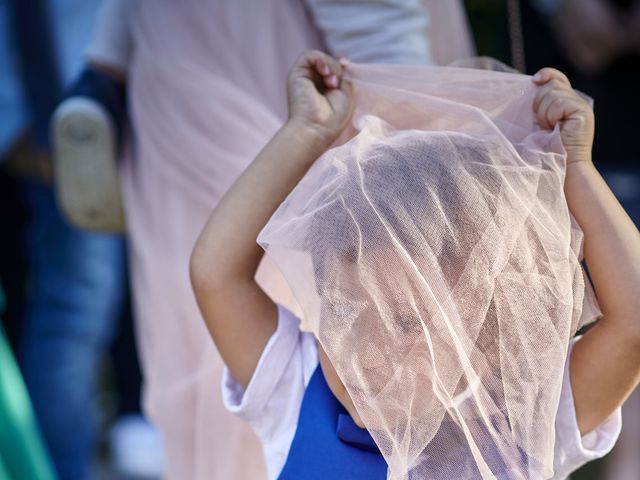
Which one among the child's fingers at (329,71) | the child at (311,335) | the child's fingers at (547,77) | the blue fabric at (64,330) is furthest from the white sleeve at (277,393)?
the blue fabric at (64,330)

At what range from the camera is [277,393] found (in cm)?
106

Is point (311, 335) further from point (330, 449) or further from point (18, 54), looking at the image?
point (18, 54)

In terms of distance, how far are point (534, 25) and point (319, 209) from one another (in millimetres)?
1611

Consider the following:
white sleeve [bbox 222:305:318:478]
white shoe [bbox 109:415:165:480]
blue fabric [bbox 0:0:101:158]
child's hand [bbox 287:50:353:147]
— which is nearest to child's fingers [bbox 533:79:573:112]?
child's hand [bbox 287:50:353:147]

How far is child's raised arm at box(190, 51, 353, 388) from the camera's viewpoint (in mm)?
1033

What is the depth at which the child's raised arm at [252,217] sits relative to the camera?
40.7 inches

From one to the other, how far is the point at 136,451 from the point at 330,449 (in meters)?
1.30

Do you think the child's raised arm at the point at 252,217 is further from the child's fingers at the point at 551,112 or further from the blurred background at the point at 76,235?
the blurred background at the point at 76,235

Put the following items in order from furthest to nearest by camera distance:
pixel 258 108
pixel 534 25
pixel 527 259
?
pixel 534 25, pixel 258 108, pixel 527 259

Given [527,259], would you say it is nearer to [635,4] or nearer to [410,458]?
[410,458]

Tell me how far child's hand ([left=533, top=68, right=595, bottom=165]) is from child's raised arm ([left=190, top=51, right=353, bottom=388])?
0.22 metres

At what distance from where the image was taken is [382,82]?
1.07 m

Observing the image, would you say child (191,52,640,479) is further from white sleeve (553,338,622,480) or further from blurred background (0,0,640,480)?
blurred background (0,0,640,480)

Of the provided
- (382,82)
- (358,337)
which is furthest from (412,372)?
(382,82)
